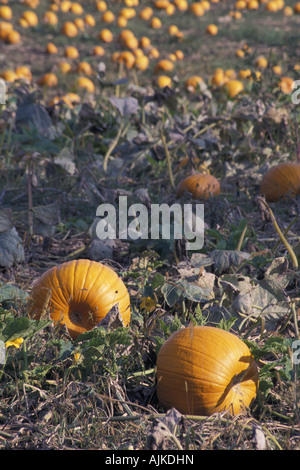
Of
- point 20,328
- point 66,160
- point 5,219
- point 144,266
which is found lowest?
point 20,328

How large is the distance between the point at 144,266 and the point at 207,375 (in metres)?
1.08

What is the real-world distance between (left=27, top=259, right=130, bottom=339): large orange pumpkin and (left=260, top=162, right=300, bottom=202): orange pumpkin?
1.68 meters

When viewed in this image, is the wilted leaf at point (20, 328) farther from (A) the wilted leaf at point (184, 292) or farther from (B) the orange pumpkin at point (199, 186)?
(B) the orange pumpkin at point (199, 186)

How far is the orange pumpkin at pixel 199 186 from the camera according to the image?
399 centimetres

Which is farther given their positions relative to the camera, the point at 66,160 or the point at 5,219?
the point at 66,160

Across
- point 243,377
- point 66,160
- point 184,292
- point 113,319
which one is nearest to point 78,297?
point 113,319

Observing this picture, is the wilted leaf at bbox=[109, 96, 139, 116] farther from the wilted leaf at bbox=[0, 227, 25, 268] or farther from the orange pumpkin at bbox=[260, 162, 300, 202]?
the wilted leaf at bbox=[0, 227, 25, 268]

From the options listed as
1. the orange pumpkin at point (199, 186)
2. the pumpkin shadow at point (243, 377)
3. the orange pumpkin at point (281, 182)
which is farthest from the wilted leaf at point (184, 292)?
the orange pumpkin at point (281, 182)

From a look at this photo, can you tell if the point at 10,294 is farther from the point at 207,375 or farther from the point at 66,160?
the point at 66,160

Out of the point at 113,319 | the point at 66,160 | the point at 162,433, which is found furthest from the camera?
the point at 66,160

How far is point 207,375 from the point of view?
7.14 feet
